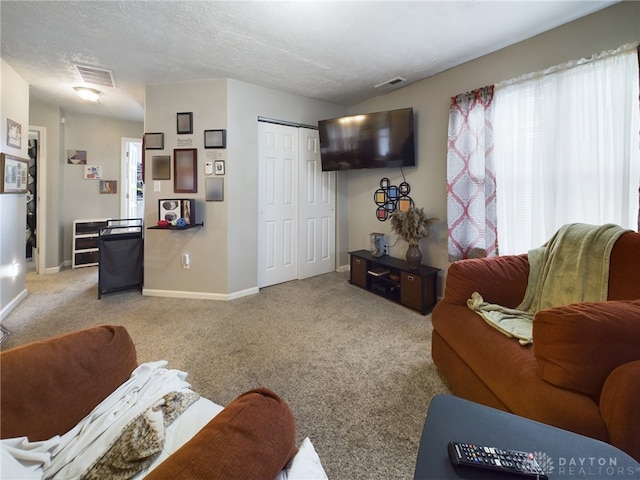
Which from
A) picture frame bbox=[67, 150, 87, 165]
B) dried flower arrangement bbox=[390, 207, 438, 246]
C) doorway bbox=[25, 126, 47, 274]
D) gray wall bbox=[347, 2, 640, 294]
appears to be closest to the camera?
gray wall bbox=[347, 2, 640, 294]

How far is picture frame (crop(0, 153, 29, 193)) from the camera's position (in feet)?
8.74

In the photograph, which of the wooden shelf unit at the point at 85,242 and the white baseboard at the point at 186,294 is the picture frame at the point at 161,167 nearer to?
the white baseboard at the point at 186,294

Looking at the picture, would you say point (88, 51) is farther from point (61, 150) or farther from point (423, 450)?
point (423, 450)

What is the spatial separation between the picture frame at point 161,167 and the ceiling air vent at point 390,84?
2580 millimetres

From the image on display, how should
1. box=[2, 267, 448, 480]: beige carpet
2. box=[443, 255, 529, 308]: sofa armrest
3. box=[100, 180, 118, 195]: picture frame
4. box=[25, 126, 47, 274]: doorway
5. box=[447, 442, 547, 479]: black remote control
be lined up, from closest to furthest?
box=[447, 442, 547, 479]: black remote control → box=[2, 267, 448, 480]: beige carpet → box=[443, 255, 529, 308]: sofa armrest → box=[25, 126, 47, 274]: doorway → box=[100, 180, 118, 195]: picture frame

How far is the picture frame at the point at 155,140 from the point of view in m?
3.26

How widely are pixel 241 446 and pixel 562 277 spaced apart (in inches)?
75.1

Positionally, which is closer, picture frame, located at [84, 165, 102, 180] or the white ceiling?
the white ceiling

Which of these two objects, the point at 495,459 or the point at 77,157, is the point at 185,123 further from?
the point at 495,459

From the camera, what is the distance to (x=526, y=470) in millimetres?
675

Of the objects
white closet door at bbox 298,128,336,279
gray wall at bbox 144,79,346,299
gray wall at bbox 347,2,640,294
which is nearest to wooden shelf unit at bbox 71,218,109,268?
gray wall at bbox 144,79,346,299

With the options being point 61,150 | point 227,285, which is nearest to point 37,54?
point 61,150

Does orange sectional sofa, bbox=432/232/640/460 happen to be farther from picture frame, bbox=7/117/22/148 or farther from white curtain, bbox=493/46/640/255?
picture frame, bbox=7/117/22/148

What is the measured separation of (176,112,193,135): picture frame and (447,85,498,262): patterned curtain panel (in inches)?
109
